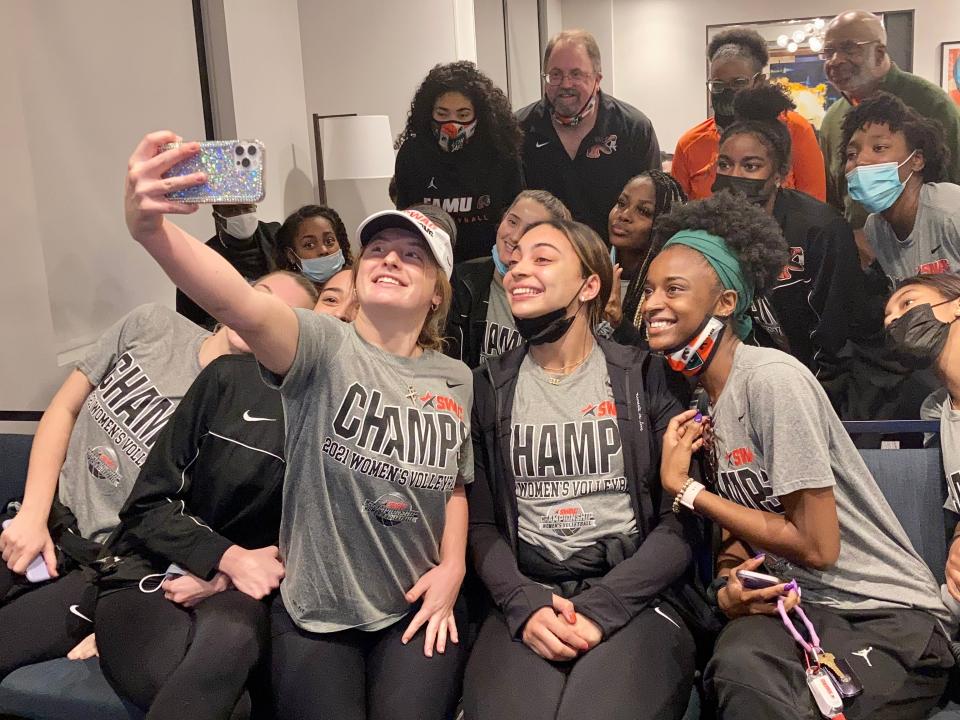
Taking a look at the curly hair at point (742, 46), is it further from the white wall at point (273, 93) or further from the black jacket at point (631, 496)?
the white wall at point (273, 93)

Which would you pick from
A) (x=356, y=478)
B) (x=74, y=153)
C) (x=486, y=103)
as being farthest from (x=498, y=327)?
(x=74, y=153)

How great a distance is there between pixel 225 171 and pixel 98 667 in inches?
54.5

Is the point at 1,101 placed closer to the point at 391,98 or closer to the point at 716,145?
the point at 391,98

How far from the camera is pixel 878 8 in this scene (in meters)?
2.58

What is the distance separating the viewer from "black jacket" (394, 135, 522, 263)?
9.25ft

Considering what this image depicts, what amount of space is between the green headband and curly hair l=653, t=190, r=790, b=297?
0.07 feet

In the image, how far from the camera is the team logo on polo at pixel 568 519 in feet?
6.76

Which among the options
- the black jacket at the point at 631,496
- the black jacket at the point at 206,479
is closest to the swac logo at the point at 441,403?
the black jacket at the point at 631,496

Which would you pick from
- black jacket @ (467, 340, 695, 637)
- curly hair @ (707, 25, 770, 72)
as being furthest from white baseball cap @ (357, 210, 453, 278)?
curly hair @ (707, 25, 770, 72)

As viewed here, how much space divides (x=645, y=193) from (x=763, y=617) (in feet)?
4.74

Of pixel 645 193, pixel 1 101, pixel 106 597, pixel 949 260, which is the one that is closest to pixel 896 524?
pixel 949 260

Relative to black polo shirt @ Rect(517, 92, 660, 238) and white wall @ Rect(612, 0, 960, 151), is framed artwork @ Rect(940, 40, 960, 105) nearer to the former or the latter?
white wall @ Rect(612, 0, 960, 151)

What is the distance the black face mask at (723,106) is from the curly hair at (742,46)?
0.12 meters

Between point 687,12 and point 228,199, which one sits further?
point 687,12
